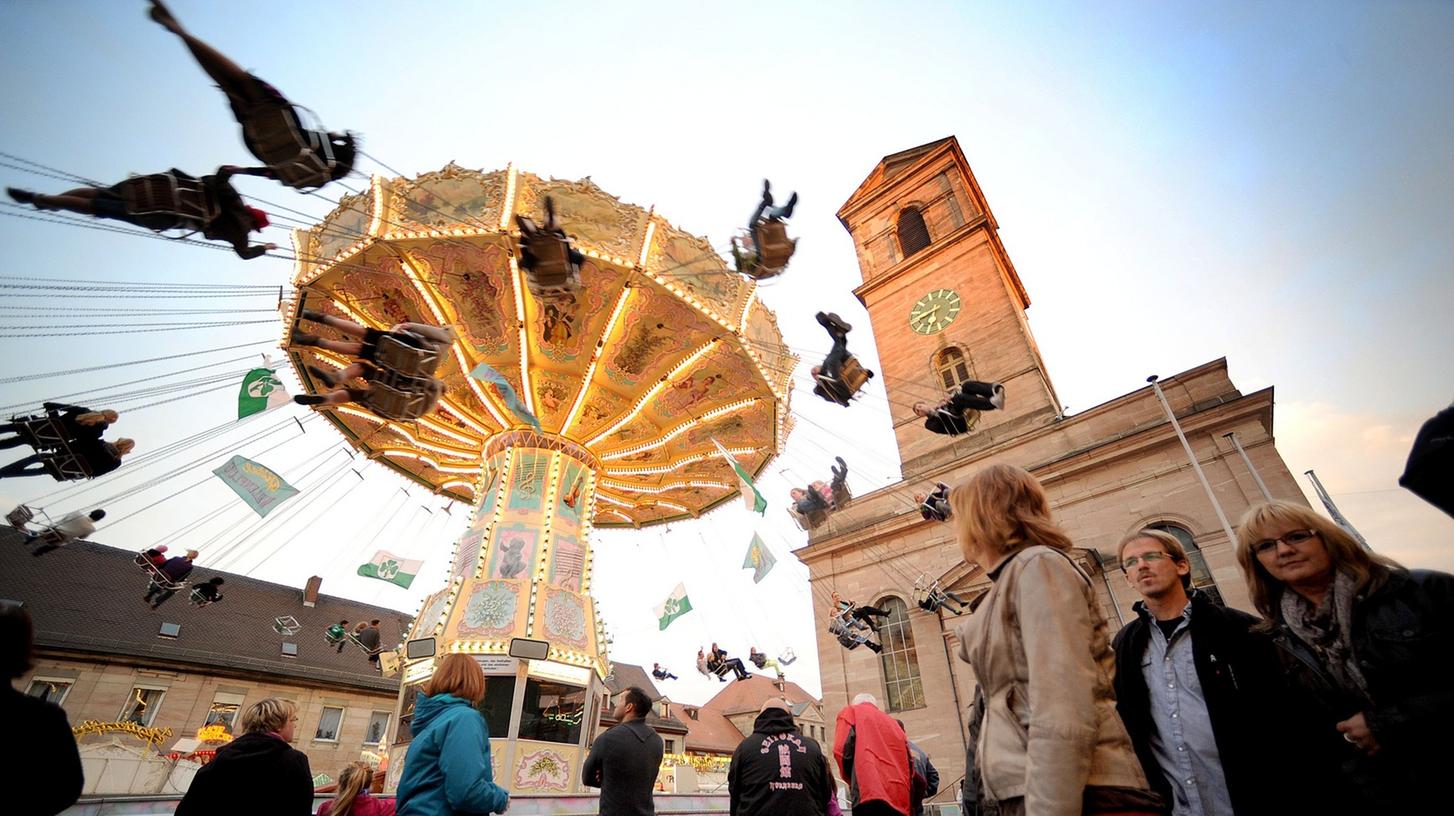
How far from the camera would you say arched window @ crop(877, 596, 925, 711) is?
14453 mm

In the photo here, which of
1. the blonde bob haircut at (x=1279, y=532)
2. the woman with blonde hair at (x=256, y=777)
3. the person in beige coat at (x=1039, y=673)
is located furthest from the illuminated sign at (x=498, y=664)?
the blonde bob haircut at (x=1279, y=532)

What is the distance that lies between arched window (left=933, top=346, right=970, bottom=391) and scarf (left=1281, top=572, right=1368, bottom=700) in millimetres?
16324

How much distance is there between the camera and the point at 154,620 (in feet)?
75.0

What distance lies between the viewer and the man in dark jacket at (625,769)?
4246 millimetres

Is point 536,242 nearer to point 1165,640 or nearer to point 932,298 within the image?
point 1165,640

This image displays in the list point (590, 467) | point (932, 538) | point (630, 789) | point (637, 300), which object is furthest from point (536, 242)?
point (932, 538)

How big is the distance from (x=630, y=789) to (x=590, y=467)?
9.32m

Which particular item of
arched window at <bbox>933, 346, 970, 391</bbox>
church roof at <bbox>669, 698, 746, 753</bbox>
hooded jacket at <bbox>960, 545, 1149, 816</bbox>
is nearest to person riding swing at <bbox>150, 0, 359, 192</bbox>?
hooded jacket at <bbox>960, 545, 1149, 816</bbox>

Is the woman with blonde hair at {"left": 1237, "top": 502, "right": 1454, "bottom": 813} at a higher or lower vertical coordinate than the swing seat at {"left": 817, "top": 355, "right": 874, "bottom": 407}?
lower

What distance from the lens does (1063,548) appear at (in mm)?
2166

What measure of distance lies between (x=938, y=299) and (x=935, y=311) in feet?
1.61

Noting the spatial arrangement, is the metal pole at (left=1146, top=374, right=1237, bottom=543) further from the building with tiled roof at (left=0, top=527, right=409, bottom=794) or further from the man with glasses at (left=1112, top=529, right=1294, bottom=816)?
the building with tiled roof at (left=0, top=527, right=409, bottom=794)

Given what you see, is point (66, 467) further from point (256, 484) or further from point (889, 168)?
point (889, 168)

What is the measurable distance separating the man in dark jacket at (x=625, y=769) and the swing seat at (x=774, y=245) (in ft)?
26.5
